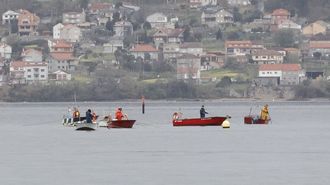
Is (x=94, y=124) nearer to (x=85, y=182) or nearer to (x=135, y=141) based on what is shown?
(x=135, y=141)

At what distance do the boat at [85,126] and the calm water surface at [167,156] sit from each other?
0.46 meters

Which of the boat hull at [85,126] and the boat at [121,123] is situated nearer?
the boat hull at [85,126]

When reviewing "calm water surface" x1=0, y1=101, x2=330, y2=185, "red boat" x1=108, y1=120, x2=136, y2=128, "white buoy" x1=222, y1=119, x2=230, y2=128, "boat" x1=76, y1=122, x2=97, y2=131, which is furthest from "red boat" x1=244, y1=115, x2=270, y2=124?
"boat" x1=76, y1=122, x2=97, y2=131

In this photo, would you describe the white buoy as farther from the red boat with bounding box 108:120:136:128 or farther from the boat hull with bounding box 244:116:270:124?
the red boat with bounding box 108:120:136:128

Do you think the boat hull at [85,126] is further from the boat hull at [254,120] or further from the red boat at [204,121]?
the boat hull at [254,120]

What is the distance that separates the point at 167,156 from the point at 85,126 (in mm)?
27533

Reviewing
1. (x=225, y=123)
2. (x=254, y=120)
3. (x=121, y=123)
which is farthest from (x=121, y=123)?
(x=254, y=120)

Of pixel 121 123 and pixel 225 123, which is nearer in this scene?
pixel 121 123

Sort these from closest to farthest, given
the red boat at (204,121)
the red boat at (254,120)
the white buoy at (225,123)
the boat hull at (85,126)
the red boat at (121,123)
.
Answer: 1. the boat hull at (85,126)
2. the red boat at (121,123)
3. the red boat at (204,121)
4. the white buoy at (225,123)
5. the red boat at (254,120)

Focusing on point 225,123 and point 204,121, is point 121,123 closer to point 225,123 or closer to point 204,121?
point 204,121

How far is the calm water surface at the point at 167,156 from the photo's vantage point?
78.4 metres

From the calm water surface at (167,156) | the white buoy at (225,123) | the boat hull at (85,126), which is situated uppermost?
the white buoy at (225,123)

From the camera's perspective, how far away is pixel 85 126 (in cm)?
11831

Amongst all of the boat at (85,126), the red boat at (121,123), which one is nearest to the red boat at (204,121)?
the red boat at (121,123)
